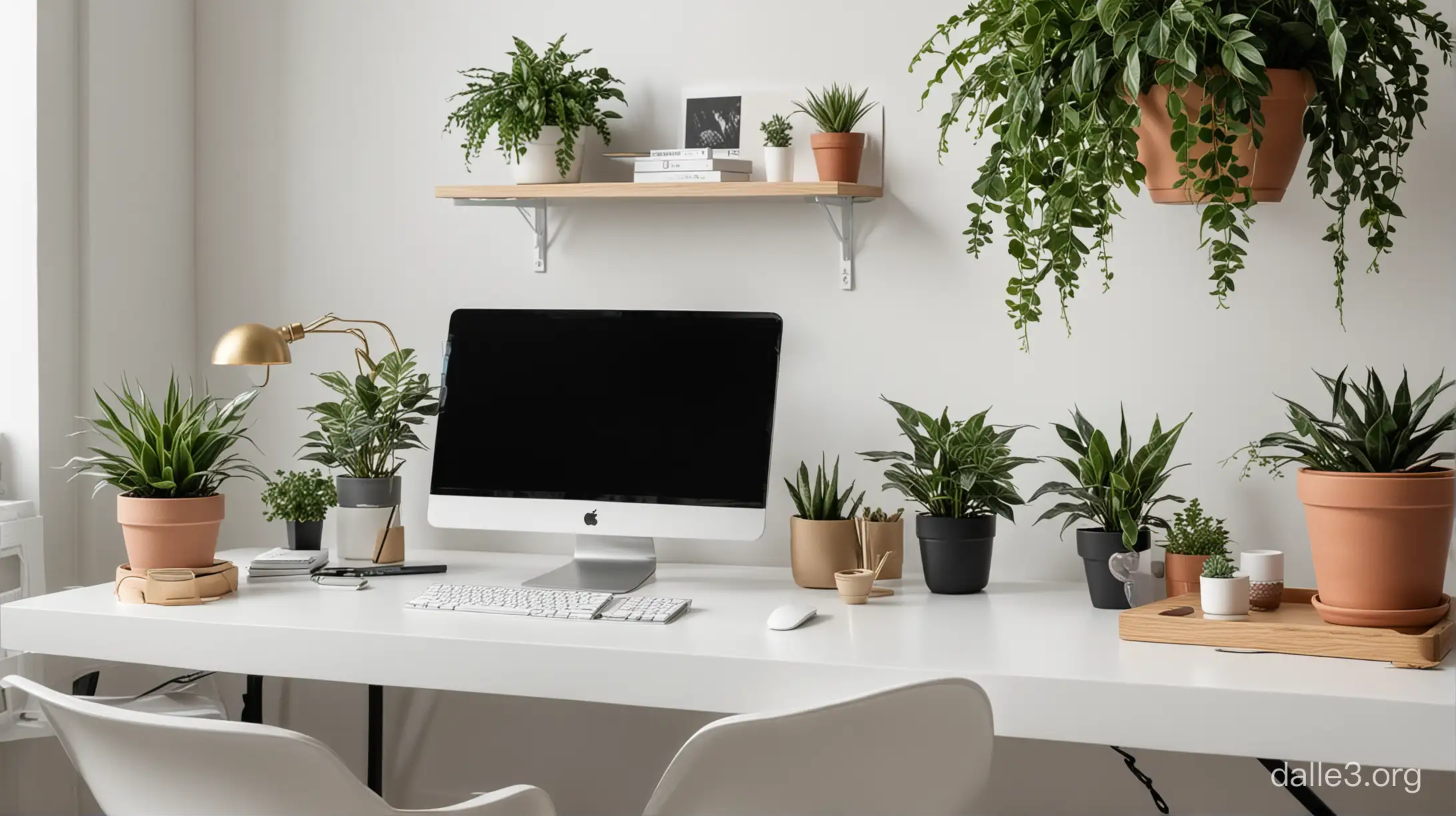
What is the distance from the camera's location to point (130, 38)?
8.77 feet

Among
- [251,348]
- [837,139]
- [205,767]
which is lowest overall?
[205,767]

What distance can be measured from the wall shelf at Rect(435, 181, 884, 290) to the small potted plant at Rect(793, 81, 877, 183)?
3 centimetres

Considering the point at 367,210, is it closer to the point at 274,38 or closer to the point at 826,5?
the point at 274,38

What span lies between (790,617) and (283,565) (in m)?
0.99

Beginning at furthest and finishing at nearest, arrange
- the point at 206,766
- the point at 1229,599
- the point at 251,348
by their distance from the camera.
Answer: the point at 251,348, the point at 1229,599, the point at 206,766

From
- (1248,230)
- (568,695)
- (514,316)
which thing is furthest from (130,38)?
(1248,230)

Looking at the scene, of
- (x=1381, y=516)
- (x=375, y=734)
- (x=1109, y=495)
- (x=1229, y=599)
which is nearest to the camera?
(x=1381, y=516)

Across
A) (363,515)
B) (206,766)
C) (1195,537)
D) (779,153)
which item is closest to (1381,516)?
(1195,537)

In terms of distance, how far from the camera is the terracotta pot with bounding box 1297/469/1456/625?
164 cm

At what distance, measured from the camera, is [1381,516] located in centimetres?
165

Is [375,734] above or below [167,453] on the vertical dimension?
below

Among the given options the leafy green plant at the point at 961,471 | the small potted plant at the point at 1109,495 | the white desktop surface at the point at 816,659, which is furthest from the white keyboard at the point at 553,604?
the small potted plant at the point at 1109,495

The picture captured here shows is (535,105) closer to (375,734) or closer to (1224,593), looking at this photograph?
(375,734)

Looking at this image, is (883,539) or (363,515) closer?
(883,539)
